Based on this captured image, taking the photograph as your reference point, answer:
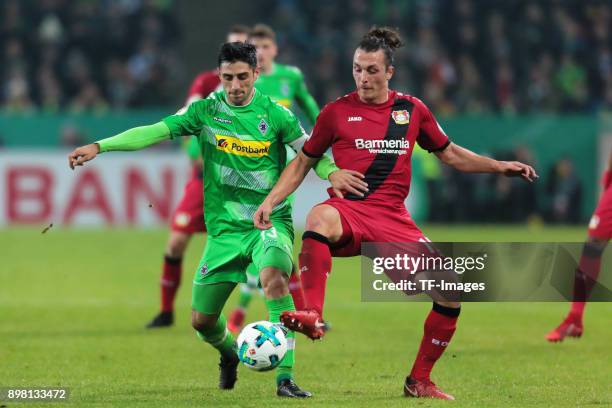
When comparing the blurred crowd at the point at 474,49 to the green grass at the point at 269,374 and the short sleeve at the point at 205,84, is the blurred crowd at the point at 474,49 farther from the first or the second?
the short sleeve at the point at 205,84

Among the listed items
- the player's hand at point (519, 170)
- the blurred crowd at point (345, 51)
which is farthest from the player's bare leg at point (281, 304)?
the blurred crowd at point (345, 51)

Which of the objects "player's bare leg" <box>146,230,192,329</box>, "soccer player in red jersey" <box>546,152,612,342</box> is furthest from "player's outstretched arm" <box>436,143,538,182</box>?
"player's bare leg" <box>146,230,192,329</box>

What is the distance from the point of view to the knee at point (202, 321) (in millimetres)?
7953

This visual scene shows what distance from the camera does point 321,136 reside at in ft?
24.9

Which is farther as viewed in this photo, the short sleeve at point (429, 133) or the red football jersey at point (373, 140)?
the short sleeve at point (429, 133)

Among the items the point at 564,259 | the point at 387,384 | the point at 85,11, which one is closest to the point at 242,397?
the point at 387,384

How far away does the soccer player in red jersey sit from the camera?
35.2 feet

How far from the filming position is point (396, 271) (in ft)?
24.4

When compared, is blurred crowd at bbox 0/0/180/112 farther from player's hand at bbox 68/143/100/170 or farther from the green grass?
player's hand at bbox 68/143/100/170

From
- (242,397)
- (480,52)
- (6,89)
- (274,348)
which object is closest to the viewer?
(274,348)

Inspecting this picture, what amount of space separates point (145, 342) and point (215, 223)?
2.94 m

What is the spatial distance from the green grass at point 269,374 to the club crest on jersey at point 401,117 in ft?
5.39

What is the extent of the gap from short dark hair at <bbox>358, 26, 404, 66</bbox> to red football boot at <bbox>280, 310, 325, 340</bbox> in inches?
65.5

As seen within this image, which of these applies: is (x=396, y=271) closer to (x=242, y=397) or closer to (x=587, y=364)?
(x=242, y=397)
